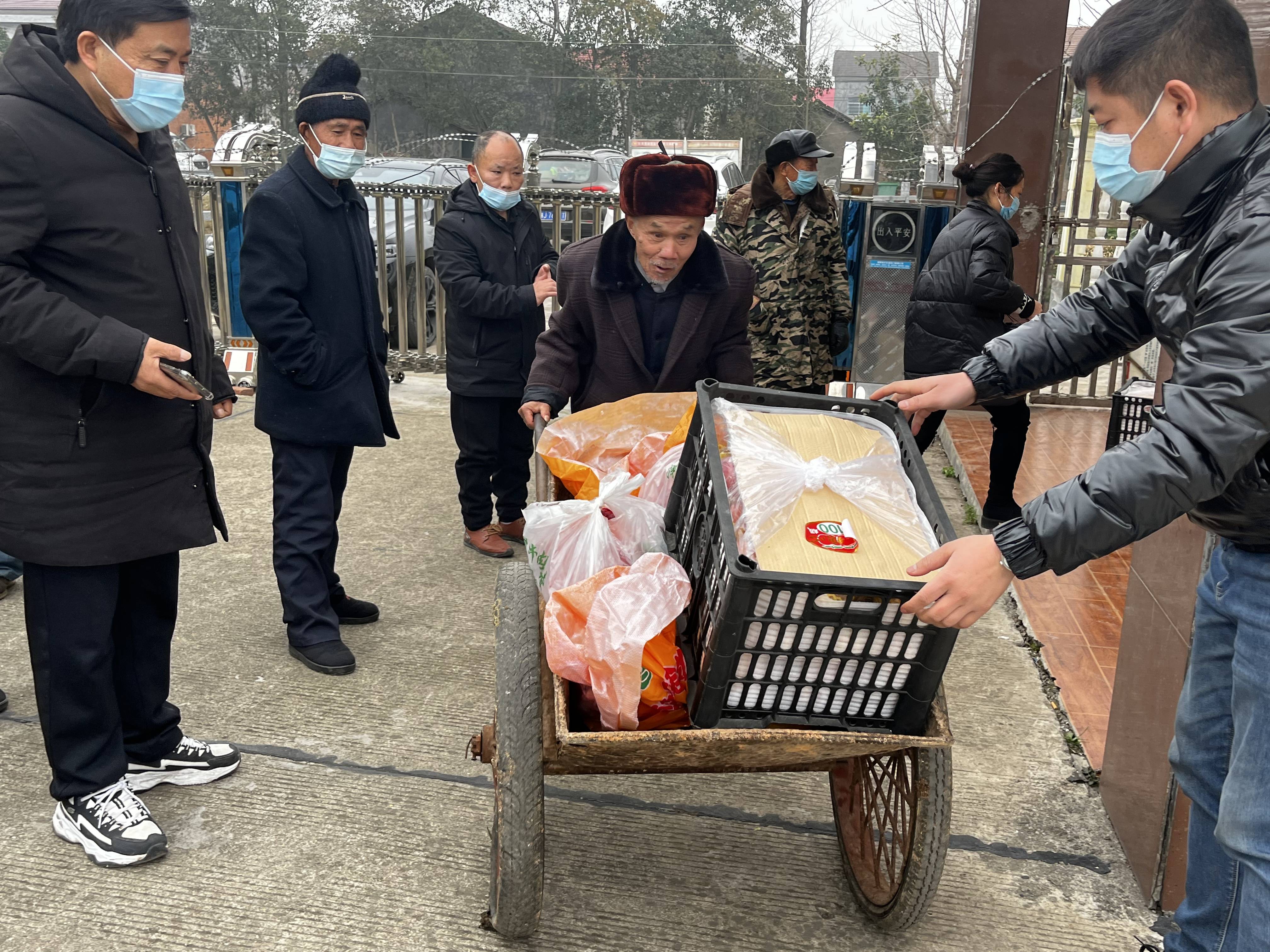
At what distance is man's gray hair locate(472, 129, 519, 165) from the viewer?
4992mm

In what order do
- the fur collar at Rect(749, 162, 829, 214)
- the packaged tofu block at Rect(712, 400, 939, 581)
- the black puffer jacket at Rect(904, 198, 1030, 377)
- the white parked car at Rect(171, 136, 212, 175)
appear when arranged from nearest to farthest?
1. the packaged tofu block at Rect(712, 400, 939, 581)
2. the black puffer jacket at Rect(904, 198, 1030, 377)
3. the fur collar at Rect(749, 162, 829, 214)
4. the white parked car at Rect(171, 136, 212, 175)

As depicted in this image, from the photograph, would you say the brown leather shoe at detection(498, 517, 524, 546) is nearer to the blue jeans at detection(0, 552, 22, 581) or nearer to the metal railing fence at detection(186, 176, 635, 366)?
the blue jeans at detection(0, 552, 22, 581)

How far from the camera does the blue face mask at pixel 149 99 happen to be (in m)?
2.66

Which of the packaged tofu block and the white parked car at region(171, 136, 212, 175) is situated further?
the white parked car at region(171, 136, 212, 175)

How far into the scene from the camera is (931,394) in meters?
2.51

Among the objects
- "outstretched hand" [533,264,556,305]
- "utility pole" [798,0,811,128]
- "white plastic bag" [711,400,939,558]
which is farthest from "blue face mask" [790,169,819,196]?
"utility pole" [798,0,811,128]

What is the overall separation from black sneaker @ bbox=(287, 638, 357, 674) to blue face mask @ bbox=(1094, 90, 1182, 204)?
9.95ft

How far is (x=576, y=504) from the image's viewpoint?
8.69 feet

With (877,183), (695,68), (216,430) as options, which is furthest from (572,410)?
(695,68)

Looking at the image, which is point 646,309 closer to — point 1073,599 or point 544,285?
A: point 544,285

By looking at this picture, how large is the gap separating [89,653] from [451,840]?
43.0 inches

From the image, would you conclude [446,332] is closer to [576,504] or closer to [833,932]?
[576,504]

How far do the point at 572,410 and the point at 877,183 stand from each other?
15.9 feet

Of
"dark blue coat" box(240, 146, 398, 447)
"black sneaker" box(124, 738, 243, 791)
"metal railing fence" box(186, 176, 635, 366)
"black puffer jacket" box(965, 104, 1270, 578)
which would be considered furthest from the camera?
"metal railing fence" box(186, 176, 635, 366)
